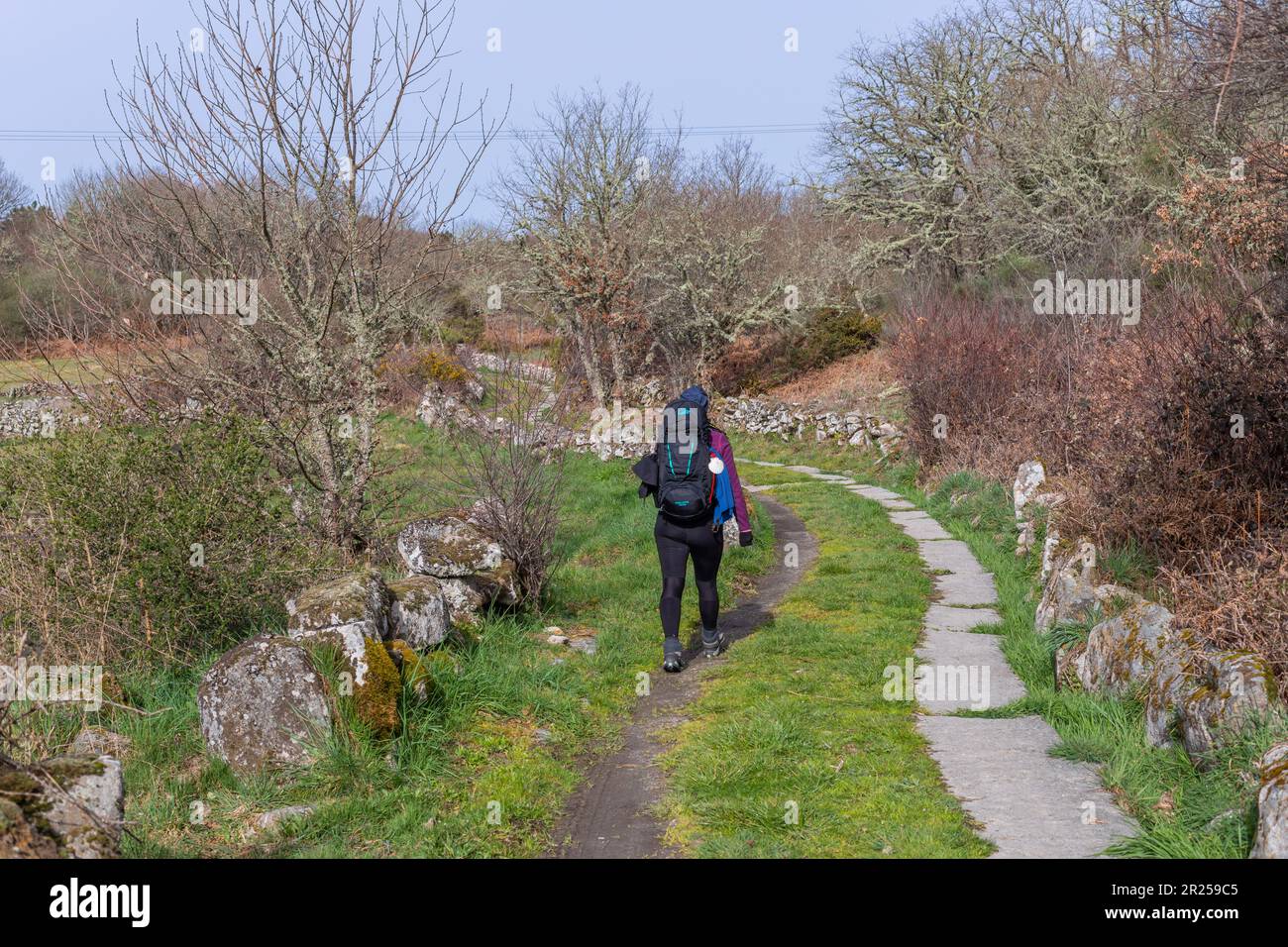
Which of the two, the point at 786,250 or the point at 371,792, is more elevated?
the point at 786,250

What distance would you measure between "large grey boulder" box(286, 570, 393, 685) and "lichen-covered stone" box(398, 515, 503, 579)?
3.50 ft

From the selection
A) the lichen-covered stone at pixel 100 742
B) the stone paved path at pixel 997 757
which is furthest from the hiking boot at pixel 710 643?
the lichen-covered stone at pixel 100 742

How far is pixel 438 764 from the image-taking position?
5.38 meters

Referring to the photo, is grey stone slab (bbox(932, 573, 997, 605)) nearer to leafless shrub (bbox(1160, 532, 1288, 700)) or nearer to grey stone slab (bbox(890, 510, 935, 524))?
leafless shrub (bbox(1160, 532, 1288, 700))

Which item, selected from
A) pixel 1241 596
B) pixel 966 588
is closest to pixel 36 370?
pixel 966 588

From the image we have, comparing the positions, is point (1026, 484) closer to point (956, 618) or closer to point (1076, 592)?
point (956, 618)

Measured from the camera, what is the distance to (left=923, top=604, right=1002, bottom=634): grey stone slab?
8.05m

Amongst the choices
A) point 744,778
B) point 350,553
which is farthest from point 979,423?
point 744,778

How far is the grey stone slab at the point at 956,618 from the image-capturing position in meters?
8.05

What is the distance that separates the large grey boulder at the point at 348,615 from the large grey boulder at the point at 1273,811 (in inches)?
170
